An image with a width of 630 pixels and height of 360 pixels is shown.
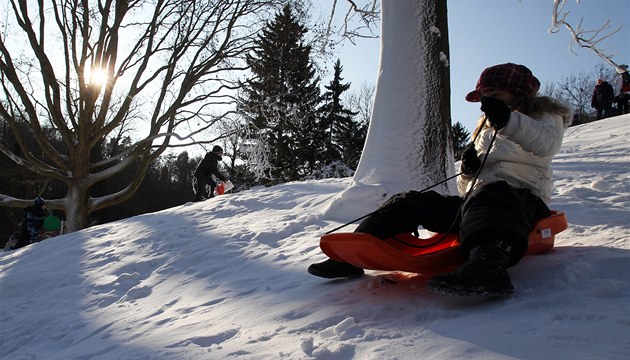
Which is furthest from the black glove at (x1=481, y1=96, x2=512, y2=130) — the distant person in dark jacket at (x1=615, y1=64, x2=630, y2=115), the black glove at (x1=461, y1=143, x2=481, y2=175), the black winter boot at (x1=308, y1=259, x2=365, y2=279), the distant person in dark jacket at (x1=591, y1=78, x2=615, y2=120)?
the distant person in dark jacket at (x1=591, y1=78, x2=615, y2=120)

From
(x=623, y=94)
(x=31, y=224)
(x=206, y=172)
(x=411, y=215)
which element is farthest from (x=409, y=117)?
(x=623, y=94)

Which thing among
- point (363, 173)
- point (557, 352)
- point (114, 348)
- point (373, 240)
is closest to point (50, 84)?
point (363, 173)

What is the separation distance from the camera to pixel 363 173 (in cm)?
499

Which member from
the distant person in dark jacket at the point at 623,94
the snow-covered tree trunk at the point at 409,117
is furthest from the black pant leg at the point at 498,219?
the distant person in dark jacket at the point at 623,94

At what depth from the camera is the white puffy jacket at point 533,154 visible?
217 centimetres

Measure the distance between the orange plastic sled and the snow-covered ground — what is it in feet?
0.37

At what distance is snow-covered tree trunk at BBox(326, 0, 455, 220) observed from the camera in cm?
464

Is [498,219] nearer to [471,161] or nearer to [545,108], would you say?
[471,161]

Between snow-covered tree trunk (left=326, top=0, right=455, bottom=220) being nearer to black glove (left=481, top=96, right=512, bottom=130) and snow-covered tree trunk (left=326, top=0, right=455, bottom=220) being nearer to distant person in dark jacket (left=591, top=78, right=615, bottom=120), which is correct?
black glove (left=481, top=96, right=512, bottom=130)

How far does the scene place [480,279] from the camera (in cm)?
167

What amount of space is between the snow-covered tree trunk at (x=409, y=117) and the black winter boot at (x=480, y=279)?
9.12 feet

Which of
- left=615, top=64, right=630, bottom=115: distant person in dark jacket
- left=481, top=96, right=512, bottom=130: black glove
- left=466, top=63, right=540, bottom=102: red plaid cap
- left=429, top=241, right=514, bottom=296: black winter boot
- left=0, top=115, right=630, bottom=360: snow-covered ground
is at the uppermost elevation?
left=615, top=64, right=630, bottom=115: distant person in dark jacket

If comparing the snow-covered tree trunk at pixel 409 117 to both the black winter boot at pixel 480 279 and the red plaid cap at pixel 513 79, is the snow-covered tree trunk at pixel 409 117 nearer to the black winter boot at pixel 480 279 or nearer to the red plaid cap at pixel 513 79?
the red plaid cap at pixel 513 79

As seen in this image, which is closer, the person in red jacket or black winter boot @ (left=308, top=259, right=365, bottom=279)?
black winter boot @ (left=308, top=259, right=365, bottom=279)
